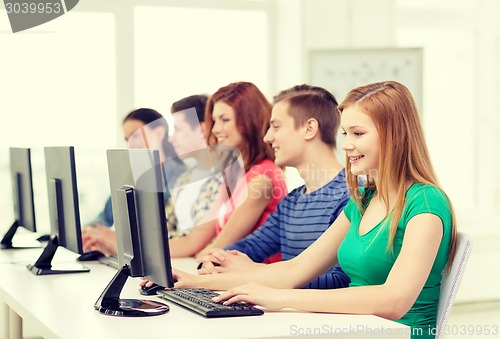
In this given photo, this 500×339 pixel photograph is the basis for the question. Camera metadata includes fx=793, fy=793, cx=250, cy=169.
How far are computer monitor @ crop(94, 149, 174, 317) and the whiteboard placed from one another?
125 inches

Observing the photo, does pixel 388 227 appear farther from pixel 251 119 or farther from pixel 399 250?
pixel 251 119

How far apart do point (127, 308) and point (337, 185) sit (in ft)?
2.96

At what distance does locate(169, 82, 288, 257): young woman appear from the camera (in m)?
3.22

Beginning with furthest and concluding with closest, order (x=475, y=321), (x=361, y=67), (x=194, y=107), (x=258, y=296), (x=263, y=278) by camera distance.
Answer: (x=475, y=321)
(x=361, y=67)
(x=194, y=107)
(x=263, y=278)
(x=258, y=296)

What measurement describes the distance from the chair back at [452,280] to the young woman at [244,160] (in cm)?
119

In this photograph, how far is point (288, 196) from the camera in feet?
9.62

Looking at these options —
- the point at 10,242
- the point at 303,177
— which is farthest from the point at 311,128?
the point at 10,242

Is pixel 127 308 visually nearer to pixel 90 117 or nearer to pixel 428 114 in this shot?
pixel 90 117

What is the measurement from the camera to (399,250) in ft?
6.92

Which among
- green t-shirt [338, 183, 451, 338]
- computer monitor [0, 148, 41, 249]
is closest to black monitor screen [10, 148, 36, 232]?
computer monitor [0, 148, 41, 249]

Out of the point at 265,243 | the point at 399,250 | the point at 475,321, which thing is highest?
the point at 399,250

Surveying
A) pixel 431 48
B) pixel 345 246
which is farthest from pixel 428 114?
pixel 345 246

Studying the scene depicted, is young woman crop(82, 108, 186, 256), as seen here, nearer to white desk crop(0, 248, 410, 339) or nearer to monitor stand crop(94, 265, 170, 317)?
white desk crop(0, 248, 410, 339)

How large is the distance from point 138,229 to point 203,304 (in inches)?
10.5
